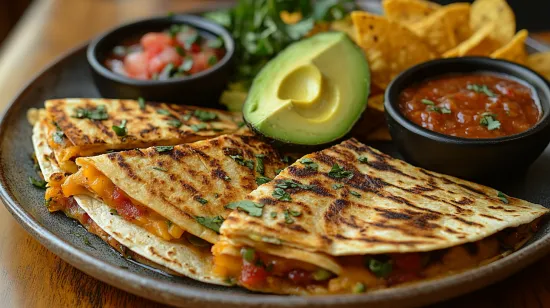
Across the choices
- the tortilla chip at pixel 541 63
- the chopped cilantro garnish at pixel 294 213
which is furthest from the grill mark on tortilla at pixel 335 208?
the tortilla chip at pixel 541 63

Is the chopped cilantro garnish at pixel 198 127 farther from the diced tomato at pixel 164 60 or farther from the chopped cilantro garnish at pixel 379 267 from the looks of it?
the chopped cilantro garnish at pixel 379 267

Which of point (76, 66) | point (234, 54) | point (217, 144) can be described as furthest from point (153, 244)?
point (76, 66)

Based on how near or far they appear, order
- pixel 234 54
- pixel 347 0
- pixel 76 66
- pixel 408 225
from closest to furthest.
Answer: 1. pixel 408 225
2. pixel 234 54
3. pixel 76 66
4. pixel 347 0

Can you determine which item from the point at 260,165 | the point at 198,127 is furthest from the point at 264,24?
the point at 260,165

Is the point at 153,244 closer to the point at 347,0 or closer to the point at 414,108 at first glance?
the point at 414,108

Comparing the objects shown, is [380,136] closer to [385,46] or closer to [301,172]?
[385,46]

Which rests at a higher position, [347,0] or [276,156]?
[347,0]
